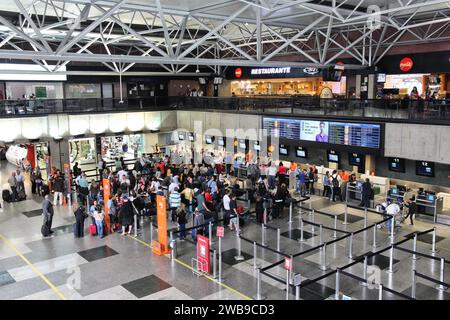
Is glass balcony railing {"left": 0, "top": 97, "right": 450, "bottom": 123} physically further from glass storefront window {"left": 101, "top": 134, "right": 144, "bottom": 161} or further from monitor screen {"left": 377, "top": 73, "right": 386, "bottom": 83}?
monitor screen {"left": 377, "top": 73, "right": 386, "bottom": 83}

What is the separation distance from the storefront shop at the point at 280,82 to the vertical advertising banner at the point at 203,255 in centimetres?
1754

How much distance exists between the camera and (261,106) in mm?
23938

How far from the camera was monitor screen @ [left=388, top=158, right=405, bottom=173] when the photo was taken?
1839 centimetres

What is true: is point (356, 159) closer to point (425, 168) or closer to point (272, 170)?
point (425, 168)

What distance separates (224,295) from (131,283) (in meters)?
2.43

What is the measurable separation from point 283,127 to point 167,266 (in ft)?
40.0

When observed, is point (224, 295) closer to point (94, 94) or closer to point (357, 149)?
point (357, 149)

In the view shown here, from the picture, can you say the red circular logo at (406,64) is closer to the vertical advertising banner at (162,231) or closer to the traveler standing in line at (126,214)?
the vertical advertising banner at (162,231)

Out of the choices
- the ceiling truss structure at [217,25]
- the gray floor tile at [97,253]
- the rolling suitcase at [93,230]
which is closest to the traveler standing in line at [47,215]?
the rolling suitcase at [93,230]

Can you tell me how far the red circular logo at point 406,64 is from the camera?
2206 cm

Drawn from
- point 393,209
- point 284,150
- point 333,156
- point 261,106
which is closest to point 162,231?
point 393,209

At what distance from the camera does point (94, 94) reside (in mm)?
30109

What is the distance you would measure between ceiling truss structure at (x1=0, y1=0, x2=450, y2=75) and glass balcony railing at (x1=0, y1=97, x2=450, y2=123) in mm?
2271

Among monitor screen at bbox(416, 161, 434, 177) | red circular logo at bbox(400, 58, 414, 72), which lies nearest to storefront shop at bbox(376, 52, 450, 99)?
red circular logo at bbox(400, 58, 414, 72)
